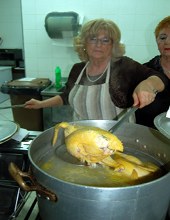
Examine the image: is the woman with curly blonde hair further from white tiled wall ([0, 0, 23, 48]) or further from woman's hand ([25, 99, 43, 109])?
white tiled wall ([0, 0, 23, 48])

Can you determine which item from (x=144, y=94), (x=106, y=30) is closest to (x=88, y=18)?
(x=106, y=30)

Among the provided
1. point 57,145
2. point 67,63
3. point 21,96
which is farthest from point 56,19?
point 57,145

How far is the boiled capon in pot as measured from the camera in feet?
1.69

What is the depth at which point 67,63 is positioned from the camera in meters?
2.11

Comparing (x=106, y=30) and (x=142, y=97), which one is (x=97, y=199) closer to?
(x=142, y=97)

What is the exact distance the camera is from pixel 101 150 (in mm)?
514

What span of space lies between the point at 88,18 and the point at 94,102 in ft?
3.69

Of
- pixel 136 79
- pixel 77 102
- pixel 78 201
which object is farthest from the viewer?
pixel 77 102

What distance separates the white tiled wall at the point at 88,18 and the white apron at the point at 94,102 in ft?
3.23

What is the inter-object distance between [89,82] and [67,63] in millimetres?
1028

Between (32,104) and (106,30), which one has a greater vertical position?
(106,30)

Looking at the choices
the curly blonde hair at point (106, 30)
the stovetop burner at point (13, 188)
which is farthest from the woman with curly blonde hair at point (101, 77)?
the stovetop burner at point (13, 188)

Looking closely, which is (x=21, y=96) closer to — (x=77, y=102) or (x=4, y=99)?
(x=77, y=102)

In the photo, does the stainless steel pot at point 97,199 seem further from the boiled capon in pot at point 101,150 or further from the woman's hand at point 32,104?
the woman's hand at point 32,104
